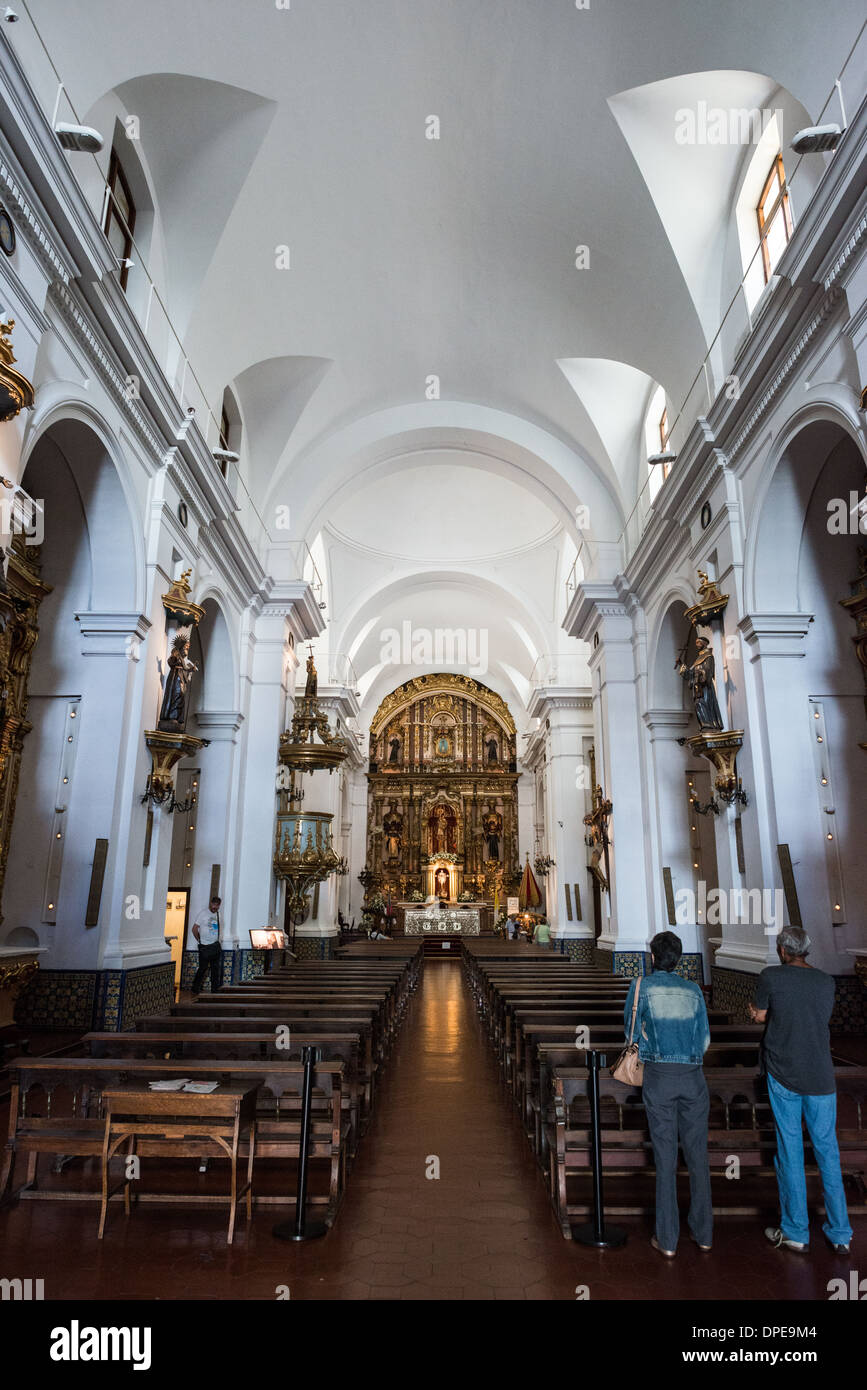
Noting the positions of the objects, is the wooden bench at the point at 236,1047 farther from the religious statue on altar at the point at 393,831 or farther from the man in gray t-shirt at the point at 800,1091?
the religious statue on altar at the point at 393,831

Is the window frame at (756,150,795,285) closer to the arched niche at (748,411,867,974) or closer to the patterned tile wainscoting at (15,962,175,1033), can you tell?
the arched niche at (748,411,867,974)

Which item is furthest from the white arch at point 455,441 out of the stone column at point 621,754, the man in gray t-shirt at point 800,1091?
the man in gray t-shirt at point 800,1091

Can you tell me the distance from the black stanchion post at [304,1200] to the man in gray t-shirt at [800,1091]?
2047 mm

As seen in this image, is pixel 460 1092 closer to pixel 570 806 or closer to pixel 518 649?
pixel 570 806

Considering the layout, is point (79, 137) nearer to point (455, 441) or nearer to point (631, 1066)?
point (631, 1066)

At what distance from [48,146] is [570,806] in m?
14.5

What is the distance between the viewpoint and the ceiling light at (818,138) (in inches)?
222

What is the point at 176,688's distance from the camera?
8719mm

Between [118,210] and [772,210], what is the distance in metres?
6.38

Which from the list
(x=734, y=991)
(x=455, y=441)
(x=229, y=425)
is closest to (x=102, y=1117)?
(x=734, y=991)

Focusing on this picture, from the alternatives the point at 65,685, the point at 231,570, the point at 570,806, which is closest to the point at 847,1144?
the point at 65,685

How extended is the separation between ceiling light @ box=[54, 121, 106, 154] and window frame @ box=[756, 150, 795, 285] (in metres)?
5.64

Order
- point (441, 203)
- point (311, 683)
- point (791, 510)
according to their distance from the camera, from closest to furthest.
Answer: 1. point (791, 510)
2. point (441, 203)
3. point (311, 683)

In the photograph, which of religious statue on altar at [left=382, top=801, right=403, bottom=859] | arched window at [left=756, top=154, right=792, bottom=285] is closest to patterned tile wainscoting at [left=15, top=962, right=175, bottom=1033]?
arched window at [left=756, top=154, right=792, bottom=285]
